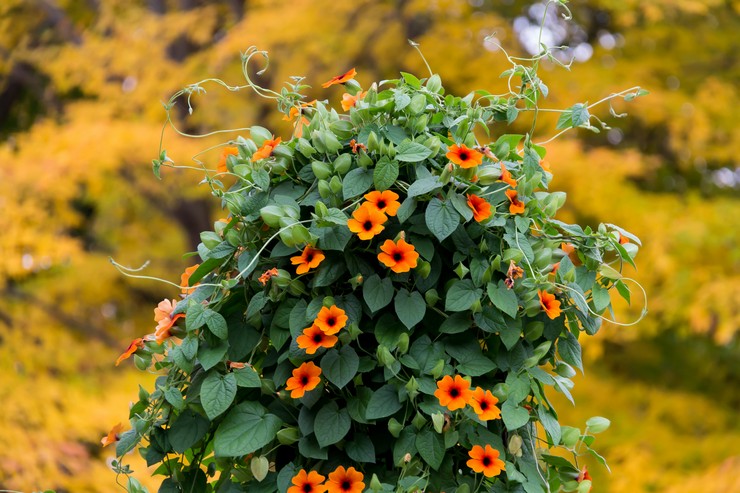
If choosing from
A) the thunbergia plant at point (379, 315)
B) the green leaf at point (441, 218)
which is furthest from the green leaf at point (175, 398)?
the green leaf at point (441, 218)

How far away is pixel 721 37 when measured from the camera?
4.55m

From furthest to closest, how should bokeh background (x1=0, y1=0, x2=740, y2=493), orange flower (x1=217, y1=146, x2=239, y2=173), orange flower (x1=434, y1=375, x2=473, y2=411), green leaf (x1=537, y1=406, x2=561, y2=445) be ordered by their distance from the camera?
bokeh background (x1=0, y1=0, x2=740, y2=493) → orange flower (x1=217, y1=146, x2=239, y2=173) → green leaf (x1=537, y1=406, x2=561, y2=445) → orange flower (x1=434, y1=375, x2=473, y2=411)

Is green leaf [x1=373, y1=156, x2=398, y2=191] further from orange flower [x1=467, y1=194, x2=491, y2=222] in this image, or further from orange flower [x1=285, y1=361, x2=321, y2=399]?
orange flower [x1=285, y1=361, x2=321, y2=399]

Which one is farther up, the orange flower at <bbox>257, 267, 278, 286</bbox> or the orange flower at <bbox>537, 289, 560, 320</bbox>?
the orange flower at <bbox>257, 267, 278, 286</bbox>

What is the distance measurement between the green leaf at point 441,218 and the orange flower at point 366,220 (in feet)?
0.20

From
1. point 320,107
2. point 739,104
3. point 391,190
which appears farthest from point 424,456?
point 739,104

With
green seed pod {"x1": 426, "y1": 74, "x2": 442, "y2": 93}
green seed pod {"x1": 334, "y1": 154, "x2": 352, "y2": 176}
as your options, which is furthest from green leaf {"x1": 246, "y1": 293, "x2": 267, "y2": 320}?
green seed pod {"x1": 426, "y1": 74, "x2": 442, "y2": 93}

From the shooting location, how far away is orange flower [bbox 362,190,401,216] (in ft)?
3.64

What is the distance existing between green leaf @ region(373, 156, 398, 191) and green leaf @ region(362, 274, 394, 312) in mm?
127

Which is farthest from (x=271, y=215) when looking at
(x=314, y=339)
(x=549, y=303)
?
(x=549, y=303)

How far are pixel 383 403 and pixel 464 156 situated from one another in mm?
354

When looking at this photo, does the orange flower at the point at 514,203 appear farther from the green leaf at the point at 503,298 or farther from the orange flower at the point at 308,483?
the orange flower at the point at 308,483

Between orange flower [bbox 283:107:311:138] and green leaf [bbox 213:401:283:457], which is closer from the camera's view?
green leaf [bbox 213:401:283:457]

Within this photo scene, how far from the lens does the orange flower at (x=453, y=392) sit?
1072mm
